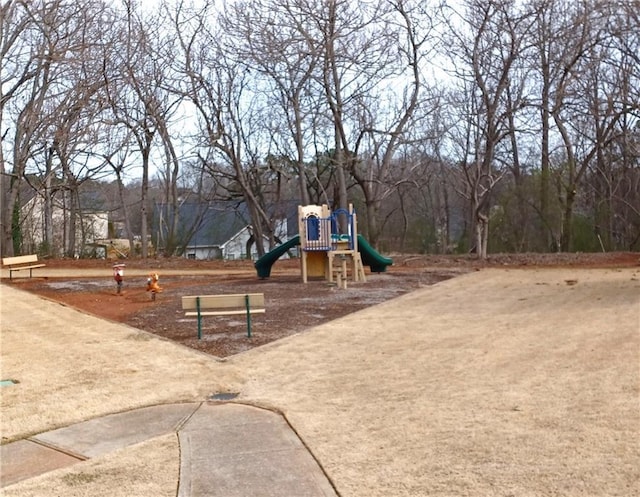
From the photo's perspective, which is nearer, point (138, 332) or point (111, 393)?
point (111, 393)

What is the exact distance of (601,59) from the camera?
80.8 ft

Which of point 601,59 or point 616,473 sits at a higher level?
point 601,59

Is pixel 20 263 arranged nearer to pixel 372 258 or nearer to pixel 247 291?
pixel 247 291

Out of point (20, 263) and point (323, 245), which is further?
point (20, 263)

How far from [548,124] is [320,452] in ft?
84.4

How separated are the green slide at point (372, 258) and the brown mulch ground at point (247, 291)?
1.08 ft

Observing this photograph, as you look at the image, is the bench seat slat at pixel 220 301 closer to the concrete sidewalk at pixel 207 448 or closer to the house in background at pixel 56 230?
the concrete sidewalk at pixel 207 448

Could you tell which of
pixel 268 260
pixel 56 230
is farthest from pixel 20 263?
pixel 56 230

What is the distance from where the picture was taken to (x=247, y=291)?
15625 millimetres

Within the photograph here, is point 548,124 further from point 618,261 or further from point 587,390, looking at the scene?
point 587,390

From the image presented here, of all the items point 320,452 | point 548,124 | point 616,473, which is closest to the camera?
point 616,473

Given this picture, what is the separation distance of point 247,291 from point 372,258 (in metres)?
4.85

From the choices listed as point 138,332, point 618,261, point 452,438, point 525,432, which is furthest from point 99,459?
point 618,261

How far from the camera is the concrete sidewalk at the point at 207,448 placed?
4160 mm
